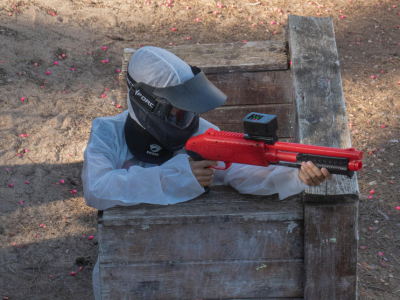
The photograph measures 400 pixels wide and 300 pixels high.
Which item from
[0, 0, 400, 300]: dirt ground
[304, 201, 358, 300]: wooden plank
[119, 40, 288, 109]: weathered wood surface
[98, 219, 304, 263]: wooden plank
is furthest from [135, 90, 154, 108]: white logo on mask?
[0, 0, 400, 300]: dirt ground

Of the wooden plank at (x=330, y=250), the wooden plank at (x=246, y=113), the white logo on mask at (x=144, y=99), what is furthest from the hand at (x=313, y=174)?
the wooden plank at (x=246, y=113)

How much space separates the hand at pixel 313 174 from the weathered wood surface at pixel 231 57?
Result: 1.76m

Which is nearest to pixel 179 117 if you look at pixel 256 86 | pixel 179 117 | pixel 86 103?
pixel 179 117

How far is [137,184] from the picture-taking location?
216 cm

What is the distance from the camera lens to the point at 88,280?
3.50m

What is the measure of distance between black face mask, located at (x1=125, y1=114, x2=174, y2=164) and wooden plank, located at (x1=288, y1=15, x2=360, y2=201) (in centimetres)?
79

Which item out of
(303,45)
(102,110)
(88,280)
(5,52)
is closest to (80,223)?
(88,280)

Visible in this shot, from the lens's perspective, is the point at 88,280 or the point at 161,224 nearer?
the point at 161,224

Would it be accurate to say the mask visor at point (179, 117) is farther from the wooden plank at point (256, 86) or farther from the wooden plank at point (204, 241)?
the wooden plank at point (256, 86)

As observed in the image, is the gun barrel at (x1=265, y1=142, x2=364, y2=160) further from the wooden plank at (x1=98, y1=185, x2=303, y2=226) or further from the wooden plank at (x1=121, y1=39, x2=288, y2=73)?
the wooden plank at (x1=121, y1=39, x2=288, y2=73)

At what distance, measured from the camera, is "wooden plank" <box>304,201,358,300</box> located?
2004 millimetres

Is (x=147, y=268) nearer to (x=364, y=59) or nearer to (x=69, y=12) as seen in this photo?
(x=364, y=59)

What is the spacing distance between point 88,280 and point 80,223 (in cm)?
70

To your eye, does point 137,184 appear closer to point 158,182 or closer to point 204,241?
point 158,182
